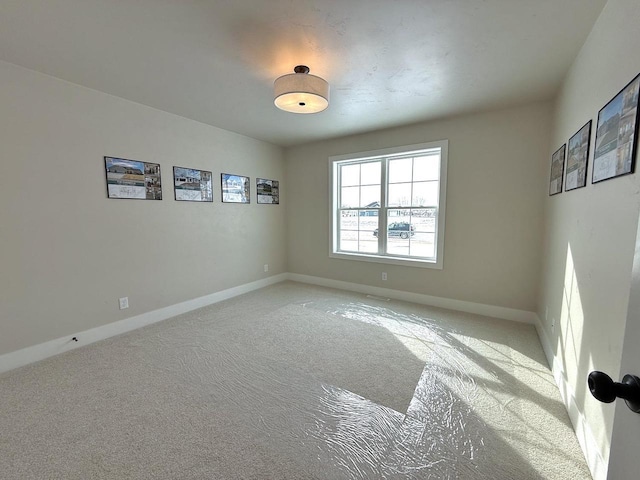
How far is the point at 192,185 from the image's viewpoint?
359 centimetres

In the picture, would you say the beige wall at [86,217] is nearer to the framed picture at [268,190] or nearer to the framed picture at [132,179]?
the framed picture at [132,179]

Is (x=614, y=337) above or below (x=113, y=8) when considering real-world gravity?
below

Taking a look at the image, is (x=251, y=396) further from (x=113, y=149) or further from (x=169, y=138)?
(x=169, y=138)

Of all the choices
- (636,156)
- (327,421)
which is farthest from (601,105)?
(327,421)

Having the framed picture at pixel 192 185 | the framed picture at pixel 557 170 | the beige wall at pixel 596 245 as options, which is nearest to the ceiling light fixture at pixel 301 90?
the beige wall at pixel 596 245

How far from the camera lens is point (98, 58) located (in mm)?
2117

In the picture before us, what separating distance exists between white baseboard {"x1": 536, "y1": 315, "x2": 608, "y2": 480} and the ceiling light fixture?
2.73 m

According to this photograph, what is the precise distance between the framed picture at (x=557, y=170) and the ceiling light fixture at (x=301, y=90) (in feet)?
6.89

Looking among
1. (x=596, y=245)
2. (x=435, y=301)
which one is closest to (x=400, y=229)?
(x=435, y=301)

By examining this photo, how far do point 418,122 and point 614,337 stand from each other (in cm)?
313

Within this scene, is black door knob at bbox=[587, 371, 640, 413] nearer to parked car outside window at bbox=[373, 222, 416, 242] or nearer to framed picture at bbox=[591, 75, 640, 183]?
framed picture at bbox=[591, 75, 640, 183]

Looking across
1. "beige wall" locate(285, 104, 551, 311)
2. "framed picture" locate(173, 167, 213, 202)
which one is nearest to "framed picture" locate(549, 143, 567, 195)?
"beige wall" locate(285, 104, 551, 311)

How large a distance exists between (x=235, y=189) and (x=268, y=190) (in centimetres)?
71

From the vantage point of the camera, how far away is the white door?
20.9 inches
